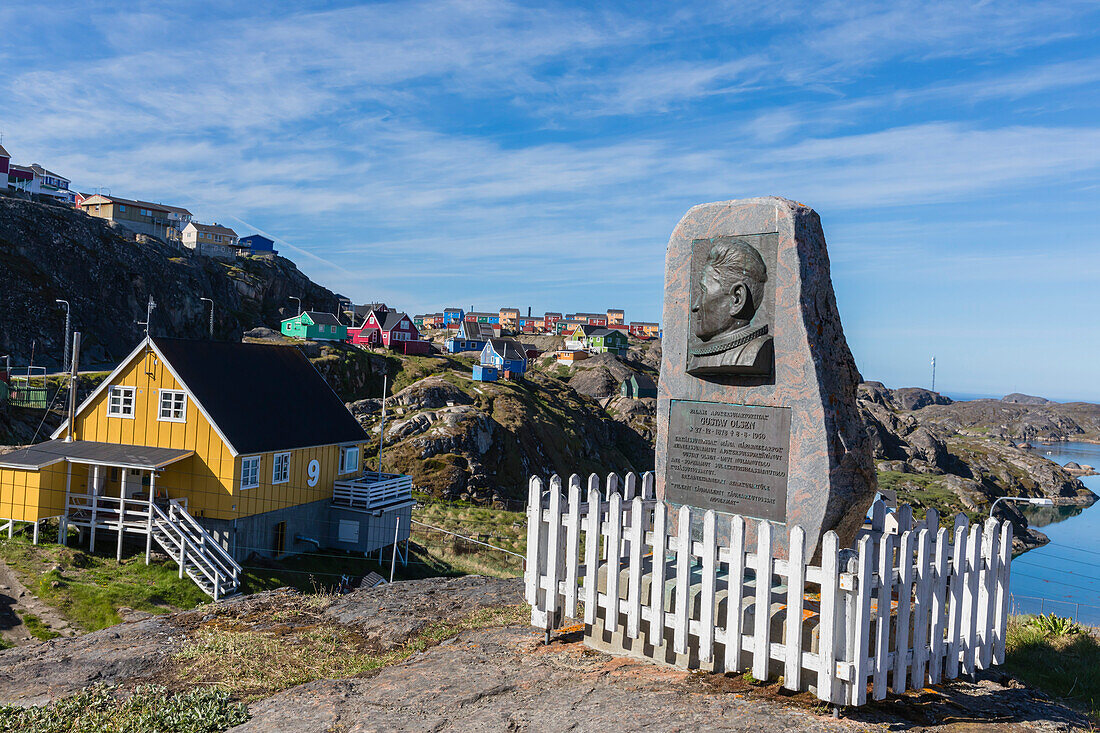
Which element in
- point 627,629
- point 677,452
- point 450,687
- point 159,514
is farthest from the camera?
point 159,514

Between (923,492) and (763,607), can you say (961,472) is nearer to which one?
(923,492)

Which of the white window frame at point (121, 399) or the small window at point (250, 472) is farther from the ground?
the white window frame at point (121, 399)

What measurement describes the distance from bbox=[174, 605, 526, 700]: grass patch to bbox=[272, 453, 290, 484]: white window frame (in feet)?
55.7

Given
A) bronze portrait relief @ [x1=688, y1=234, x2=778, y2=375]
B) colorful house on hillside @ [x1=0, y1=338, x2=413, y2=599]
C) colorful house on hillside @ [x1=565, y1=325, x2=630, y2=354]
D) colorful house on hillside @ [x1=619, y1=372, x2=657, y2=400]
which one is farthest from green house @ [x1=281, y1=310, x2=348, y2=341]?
bronze portrait relief @ [x1=688, y1=234, x2=778, y2=375]

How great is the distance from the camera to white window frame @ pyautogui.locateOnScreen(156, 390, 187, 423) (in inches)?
975

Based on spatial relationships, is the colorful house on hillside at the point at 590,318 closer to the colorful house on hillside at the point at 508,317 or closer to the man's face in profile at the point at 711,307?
the colorful house on hillside at the point at 508,317

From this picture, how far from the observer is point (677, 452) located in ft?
29.1

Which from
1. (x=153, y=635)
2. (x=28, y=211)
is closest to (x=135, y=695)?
(x=153, y=635)

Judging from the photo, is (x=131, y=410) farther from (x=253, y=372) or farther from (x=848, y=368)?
(x=848, y=368)

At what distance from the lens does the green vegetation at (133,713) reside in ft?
21.9

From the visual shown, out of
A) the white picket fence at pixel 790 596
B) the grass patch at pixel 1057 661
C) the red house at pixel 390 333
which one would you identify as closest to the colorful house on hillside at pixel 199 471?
the white picket fence at pixel 790 596

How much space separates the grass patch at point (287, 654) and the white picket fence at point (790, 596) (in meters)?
1.45

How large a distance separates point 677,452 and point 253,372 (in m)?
23.0

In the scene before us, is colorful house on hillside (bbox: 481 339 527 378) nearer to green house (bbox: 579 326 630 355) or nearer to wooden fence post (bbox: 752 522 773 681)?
green house (bbox: 579 326 630 355)
